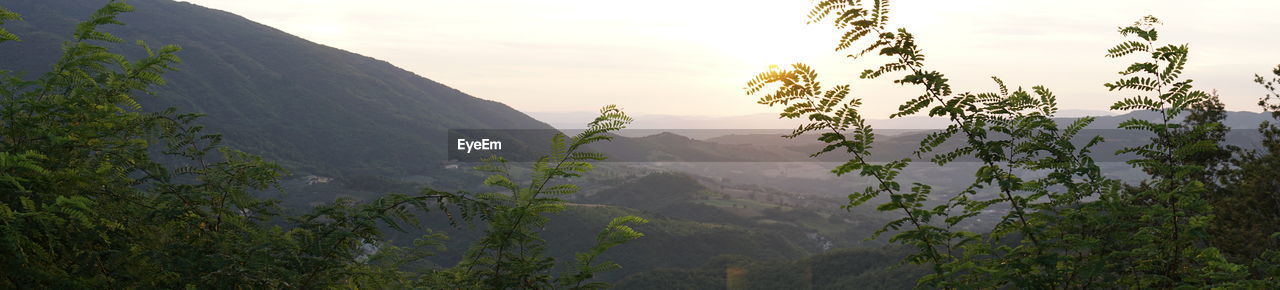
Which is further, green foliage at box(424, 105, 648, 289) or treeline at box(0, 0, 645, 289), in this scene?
green foliage at box(424, 105, 648, 289)

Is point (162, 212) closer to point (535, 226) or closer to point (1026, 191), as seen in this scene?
point (535, 226)

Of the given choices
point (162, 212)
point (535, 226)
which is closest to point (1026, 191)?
point (535, 226)

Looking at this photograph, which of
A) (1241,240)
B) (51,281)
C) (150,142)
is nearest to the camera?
(51,281)

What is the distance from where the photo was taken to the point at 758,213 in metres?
180

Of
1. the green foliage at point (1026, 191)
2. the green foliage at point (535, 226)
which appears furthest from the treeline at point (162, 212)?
the green foliage at point (1026, 191)

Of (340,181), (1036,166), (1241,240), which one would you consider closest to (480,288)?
(1036,166)

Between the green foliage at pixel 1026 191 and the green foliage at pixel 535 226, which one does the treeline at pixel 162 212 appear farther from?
the green foliage at pixel 1026 191

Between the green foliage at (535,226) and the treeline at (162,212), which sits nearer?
the treeline at (162,212)

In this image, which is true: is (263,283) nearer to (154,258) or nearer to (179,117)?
(154,258)

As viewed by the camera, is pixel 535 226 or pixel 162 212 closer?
pixel 162 212

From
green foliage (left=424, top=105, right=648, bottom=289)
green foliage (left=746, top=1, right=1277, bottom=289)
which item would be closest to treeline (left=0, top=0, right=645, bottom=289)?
green foliage (left=424, top=105, right=648, bottom=289)

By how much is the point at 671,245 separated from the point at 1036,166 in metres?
136

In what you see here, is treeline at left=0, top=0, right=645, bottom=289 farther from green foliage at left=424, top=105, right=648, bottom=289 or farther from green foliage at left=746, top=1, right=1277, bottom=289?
green foliage at left=746, top=1, right=1277, bottom=289

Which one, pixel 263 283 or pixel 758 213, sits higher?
pixel 263 283
